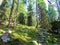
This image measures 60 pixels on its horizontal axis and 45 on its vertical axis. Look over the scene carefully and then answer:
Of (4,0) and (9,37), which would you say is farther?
(4,0)

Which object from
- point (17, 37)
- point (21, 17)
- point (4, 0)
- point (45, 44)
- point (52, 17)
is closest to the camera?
point (17, 37)

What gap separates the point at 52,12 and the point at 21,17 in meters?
5.92

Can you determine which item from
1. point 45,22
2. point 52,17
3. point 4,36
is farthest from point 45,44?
point 52,17

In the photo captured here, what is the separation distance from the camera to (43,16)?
21.4m

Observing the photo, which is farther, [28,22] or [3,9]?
[28,22]

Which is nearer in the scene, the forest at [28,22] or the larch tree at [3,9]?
the forest at [28,22]

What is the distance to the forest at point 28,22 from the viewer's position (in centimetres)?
1061

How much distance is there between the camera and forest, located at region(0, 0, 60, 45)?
34.8 feet

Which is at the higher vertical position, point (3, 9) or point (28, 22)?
point (3, 9)

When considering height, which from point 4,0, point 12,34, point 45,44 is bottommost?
point 45,44

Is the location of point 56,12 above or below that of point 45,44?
above

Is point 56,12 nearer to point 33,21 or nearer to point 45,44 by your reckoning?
point 33,21

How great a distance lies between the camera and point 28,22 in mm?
24172

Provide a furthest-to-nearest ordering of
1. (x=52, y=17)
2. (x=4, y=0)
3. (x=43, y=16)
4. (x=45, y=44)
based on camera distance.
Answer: (x=52, y=17) → (x=43, y=16) → (x=4, y=0) → (x=45, y=44)
